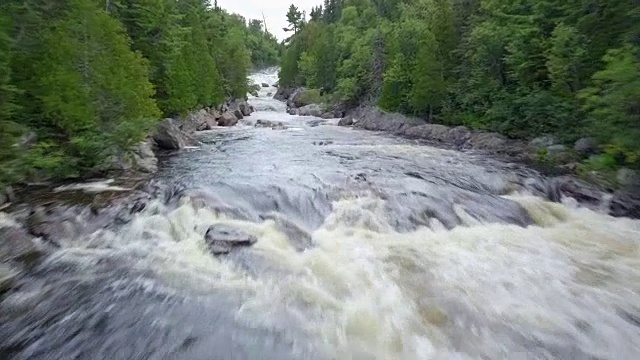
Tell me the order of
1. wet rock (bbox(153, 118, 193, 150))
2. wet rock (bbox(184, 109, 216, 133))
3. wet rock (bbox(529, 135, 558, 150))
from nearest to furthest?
1. wet rock (bbox(529, 135, 558, 150))
2. wet rock (bbox(153, 118, 193, 150))
3. wet rock (bbox(184, 109, 216, 133))

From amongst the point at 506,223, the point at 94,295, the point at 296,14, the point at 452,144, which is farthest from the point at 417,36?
the point at 296,14

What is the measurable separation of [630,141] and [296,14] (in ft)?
317

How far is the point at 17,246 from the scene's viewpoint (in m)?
7.96

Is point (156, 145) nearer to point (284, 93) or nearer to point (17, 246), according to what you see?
point (17, 246)

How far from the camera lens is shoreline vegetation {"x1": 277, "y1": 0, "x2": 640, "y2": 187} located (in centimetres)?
1302

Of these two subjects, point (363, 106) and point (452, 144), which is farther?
point (363, 106)

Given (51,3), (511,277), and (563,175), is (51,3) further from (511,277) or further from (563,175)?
(563,175)

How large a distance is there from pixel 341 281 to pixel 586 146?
14.1 meters

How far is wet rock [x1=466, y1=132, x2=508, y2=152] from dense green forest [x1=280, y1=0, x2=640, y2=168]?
560mm

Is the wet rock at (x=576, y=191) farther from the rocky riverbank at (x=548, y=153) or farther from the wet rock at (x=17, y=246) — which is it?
the wet rock at (x=17, y=246)

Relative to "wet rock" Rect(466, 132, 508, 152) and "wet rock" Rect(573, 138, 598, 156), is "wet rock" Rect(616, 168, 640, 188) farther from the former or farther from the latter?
"wet rock" Rect(466, 132, 508, 152)

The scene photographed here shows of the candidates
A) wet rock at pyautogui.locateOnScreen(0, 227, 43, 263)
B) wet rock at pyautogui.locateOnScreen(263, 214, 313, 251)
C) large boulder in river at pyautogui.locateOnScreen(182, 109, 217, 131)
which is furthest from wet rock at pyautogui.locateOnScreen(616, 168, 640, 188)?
large boulder in river at pyautogui.locateOnScreen(182, 109, 217, 131)

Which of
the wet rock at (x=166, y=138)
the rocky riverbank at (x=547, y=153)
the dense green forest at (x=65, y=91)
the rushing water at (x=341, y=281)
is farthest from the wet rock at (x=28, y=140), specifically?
the rocky riverbank at (x=547, y=153)

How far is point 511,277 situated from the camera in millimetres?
7668
